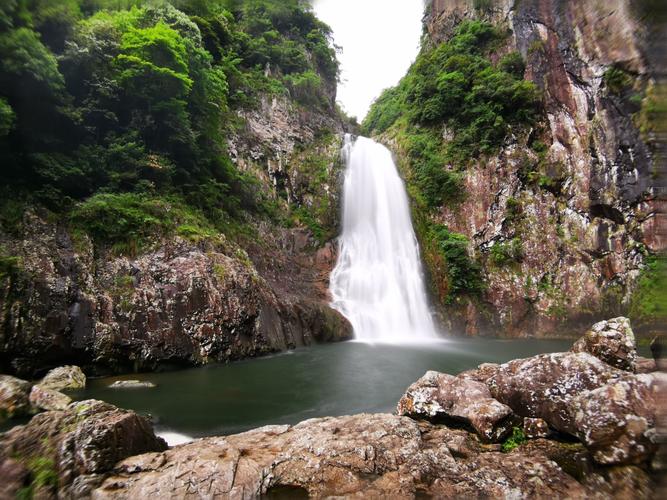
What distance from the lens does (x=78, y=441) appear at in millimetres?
3830

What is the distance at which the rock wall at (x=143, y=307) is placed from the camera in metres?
7.52

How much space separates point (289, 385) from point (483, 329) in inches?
491

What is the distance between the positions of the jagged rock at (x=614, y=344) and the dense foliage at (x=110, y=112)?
6.72 meters

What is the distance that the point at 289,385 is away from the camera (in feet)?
27.5

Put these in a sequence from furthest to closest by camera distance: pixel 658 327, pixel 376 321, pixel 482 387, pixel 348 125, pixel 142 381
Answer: pixel 348 125
pixel 376 321
pixel 142 381
pixel 482 387
pixel 658 327

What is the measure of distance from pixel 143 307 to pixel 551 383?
8770mm

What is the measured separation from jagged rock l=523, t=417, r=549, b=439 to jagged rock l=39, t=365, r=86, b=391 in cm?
802

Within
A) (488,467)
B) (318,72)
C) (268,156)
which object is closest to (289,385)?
(488,467)

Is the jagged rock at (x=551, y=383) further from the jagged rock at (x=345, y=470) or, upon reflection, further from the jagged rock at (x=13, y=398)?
the jagged rock at (x=13, y=398)

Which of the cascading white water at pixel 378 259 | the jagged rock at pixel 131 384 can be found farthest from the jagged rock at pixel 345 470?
the cascading white water at pixel 378 259

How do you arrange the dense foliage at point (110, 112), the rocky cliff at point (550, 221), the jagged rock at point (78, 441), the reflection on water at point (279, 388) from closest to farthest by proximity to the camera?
the jagged rock at point (78, 441) < the reflection on water at point (279, 388) < the dense foliage at point (110, 112) < the rocky cliff at point (550, 221)

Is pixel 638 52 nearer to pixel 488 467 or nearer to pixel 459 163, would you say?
pixel 488 467

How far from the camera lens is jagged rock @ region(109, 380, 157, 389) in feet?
24.9

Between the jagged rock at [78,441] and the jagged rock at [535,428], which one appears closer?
the jagged rock at [78,441]
